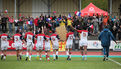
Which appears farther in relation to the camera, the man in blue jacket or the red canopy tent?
the red canopy tent

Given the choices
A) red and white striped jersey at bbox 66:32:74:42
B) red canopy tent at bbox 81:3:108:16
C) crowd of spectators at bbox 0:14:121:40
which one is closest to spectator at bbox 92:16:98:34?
crowd of spectators at bbox 0:14:121:40

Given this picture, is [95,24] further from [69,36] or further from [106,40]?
[106,40]

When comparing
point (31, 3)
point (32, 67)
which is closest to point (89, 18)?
point (31, 3)

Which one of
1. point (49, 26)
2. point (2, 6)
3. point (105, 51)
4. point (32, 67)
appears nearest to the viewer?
point (32, 67)

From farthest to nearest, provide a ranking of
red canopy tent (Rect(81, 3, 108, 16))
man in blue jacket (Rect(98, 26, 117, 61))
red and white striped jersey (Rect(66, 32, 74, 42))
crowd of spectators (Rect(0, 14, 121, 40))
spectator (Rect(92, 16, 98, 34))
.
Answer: red canopy tent (Rect(81, 3, 108, 16)), spectator (Rect(92, 16, 98, 34)), crowd of spectators (Rect(0, 14, 121, 40)), red and white striped jersey (Rect(66, 32, 74, 42)), man in blue jacket (Rect(98, 26, 117, 61))

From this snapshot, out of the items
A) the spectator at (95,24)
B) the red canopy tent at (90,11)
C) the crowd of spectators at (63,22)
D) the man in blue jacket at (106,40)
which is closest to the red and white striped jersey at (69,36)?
the man in blue jacket at (106,40)

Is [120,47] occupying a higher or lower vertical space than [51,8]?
lower

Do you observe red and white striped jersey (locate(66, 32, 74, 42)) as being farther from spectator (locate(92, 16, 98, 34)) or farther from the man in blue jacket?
spectator (locate(92, 16, 98, 34))

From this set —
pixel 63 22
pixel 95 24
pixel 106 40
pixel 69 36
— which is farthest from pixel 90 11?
pixel 106 40

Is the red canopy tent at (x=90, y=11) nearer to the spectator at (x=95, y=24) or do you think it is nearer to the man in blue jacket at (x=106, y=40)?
the spectator at (x=95, y=24)

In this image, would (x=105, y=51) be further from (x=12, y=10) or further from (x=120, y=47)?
(x=12, y=10)

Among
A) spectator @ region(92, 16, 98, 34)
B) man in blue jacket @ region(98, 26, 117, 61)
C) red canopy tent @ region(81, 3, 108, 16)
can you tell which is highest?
red canopy tent @ region(81, 3, 108, 16)

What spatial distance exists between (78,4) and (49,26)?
11.7 metres

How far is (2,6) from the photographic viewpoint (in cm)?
3925
